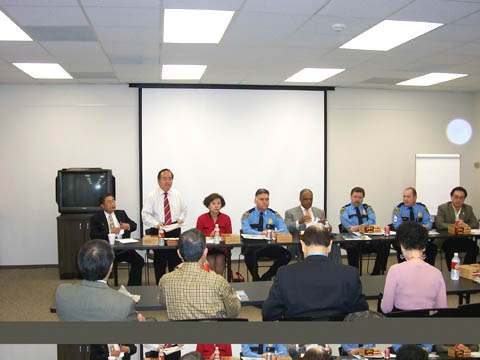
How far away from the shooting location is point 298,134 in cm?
782

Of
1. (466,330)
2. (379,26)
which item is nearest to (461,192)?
(379,26)

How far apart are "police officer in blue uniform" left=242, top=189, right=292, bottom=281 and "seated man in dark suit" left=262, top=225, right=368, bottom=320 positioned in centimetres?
316

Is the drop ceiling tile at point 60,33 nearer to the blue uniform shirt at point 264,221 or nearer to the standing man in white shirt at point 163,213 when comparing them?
the standing man in white shirt at point 163,213

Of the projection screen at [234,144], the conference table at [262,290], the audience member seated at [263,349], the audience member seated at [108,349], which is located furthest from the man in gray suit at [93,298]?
the projection screen at [234,144]

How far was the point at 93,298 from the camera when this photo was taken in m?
2.28

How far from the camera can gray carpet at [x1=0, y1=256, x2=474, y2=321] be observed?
16.4 feet

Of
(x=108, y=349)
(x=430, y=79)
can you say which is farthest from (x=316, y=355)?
(x=430, y=79)

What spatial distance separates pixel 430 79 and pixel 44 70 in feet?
18.9

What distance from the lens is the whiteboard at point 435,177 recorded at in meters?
8.12

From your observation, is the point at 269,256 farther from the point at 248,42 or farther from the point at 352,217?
the point at 248,42

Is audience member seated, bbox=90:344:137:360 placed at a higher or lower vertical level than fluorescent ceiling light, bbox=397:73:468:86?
lower

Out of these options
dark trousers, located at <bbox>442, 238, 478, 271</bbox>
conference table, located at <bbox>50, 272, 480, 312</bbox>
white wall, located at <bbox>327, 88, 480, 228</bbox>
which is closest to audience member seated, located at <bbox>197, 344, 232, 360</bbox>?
conference table, located at <bbox>50, 272, 480, 312</bbox>

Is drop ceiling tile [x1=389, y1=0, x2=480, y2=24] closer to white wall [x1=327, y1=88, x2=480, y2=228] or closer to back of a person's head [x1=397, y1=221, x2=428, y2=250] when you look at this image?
back of a person's head [x1=397, y1=221, x2=428, y2=250]

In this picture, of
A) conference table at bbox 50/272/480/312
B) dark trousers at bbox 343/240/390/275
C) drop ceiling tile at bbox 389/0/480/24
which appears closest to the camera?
conference table at bbox 50/272/480/312
